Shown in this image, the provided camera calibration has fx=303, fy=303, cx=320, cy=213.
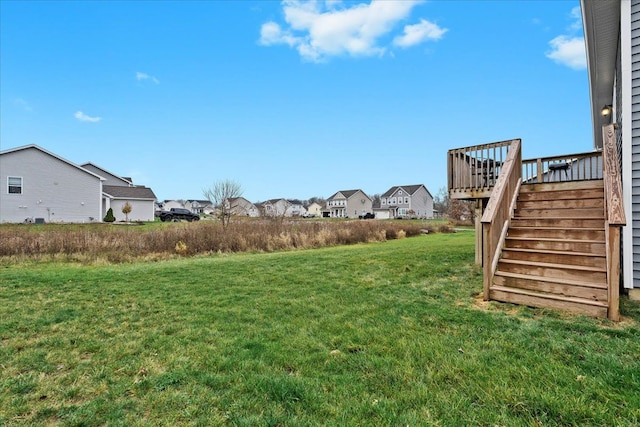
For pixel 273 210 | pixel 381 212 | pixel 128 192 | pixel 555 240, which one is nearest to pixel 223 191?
pixel 273 210

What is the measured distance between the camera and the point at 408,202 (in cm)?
5712

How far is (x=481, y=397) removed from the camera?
2188 millimetres

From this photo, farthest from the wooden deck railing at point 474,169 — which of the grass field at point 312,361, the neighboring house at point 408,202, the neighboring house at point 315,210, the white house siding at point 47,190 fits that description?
the neighboring house at point 315,210

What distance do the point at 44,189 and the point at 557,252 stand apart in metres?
28.4

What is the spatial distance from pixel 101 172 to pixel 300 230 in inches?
1087

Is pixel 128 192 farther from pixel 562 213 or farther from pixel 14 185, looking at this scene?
pixel 562 213

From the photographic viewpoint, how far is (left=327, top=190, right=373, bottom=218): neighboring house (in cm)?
6394

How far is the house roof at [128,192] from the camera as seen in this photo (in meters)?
27.4

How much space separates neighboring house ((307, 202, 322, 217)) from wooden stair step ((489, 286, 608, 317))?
6822 cm

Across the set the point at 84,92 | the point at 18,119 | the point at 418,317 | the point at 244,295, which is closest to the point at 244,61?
the point at 84,92

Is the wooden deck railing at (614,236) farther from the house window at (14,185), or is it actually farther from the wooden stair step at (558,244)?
the house window at (14,185)

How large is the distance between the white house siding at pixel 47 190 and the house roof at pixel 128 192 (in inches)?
148

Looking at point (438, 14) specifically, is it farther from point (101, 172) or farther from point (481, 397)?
point (101, 172)

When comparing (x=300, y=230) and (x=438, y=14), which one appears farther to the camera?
(x=300, y=230)
